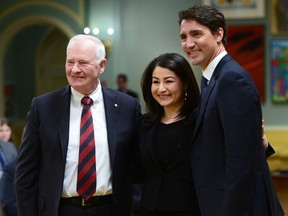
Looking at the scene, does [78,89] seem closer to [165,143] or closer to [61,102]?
[61,102]

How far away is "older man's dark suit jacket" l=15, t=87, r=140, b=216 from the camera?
2.52m

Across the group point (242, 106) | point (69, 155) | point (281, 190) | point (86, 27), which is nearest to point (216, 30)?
point (242, 106)

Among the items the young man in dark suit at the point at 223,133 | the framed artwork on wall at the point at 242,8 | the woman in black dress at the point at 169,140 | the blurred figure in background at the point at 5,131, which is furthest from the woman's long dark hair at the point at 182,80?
the framed artwork on wall at the point at 242,8

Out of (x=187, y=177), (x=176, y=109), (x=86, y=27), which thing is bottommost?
(x=187, y=177)

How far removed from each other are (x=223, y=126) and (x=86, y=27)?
22.7 feet

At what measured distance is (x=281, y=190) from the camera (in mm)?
5488

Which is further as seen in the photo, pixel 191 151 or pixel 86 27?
pixel 86 27

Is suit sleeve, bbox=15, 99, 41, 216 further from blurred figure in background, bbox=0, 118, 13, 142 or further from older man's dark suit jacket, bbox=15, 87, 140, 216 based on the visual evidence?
blurred figure in background, bbox=0, 118, 13, 142

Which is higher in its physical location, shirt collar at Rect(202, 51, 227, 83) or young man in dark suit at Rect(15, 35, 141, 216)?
shirt collar at Rect(202, 51, 227, 83)

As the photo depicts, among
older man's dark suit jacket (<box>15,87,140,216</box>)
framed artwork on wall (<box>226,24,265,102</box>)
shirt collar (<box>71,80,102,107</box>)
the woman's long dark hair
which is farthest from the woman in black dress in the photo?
framed artwork on wall (<box>226,24,265,102</box>)

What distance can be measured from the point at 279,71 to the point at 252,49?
539 millimetres

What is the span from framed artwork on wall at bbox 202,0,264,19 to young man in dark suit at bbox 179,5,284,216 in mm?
6074

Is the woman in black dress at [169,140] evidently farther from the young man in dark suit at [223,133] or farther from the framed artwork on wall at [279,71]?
the framed artwork on wall at [279,71]

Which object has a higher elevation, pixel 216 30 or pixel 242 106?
pixel 216 30
